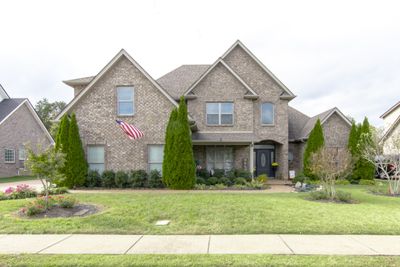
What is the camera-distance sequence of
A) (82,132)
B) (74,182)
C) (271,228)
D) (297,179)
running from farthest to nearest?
(297,179), (82,132), (74,182), (271,228)

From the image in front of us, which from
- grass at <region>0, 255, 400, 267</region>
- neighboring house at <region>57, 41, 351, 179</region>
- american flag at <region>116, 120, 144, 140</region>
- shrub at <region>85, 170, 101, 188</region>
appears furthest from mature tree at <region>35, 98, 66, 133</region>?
grass at <region>0, 255, 400, 267</region>

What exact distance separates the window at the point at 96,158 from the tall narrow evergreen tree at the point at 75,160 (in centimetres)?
67

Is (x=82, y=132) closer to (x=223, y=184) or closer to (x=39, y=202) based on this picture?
(x=39, y=202)

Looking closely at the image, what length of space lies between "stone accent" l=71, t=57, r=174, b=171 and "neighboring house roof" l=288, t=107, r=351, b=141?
1124 cm

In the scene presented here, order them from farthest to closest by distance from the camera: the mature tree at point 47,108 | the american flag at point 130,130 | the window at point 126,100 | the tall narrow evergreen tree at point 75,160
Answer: the mature tree at point 47,108 → the window at point 126,100 → the tall narrow evergreen tree at point 75,160 → the american flag at point 130,130

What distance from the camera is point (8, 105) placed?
26.2 m

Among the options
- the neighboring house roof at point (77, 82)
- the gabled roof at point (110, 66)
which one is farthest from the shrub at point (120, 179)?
the neighboring house roof at point (77, 82)

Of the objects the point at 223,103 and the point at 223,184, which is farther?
the point at 223,103

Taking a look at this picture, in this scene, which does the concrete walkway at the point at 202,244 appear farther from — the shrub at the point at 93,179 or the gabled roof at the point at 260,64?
the gabled roof at the point at 260,64

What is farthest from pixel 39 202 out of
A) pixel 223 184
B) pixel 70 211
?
pixel 223 184

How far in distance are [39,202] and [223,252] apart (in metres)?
6.65

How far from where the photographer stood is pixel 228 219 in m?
7.82

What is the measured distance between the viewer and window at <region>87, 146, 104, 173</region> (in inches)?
624

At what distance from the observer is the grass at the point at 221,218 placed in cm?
695
